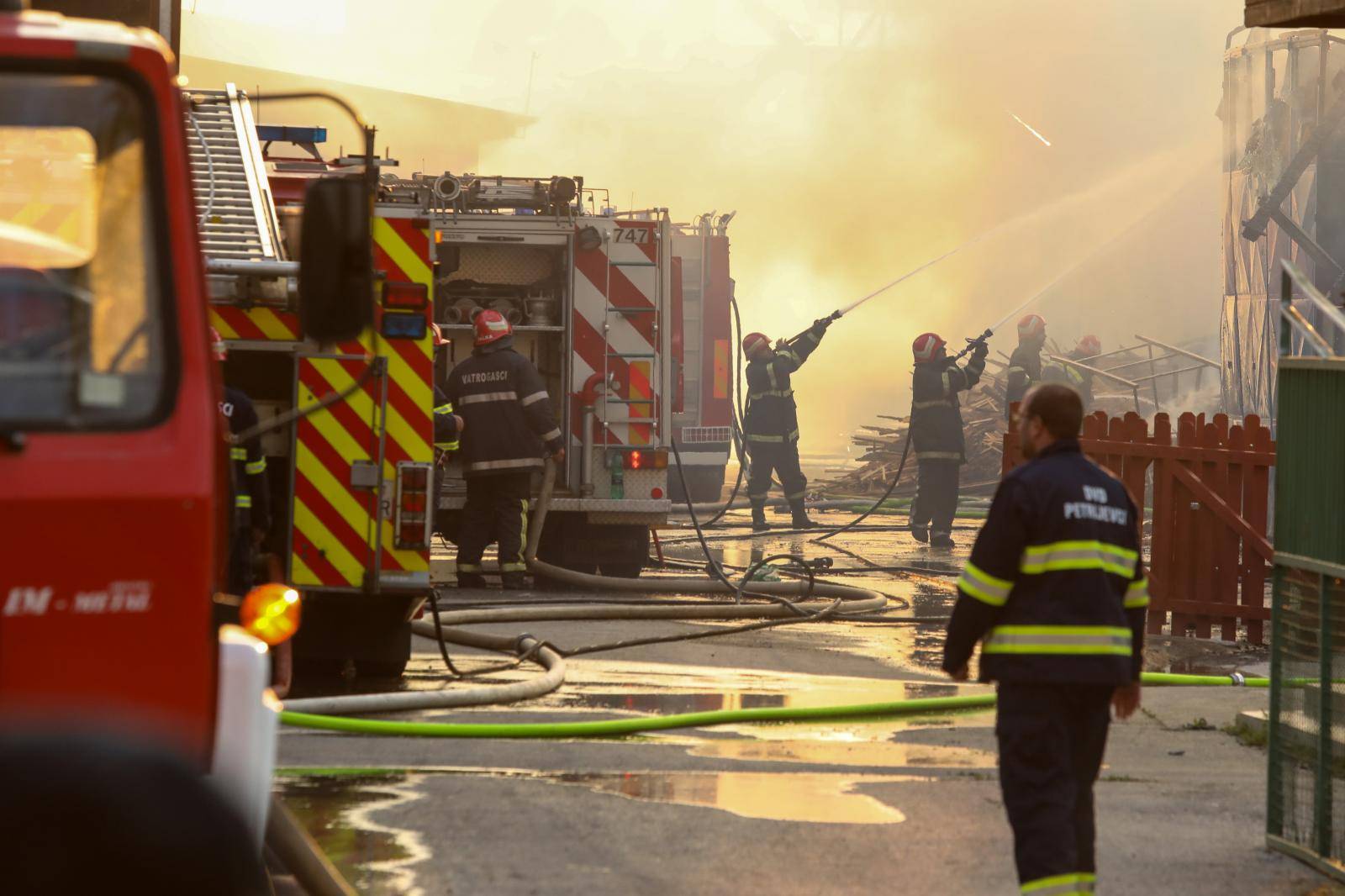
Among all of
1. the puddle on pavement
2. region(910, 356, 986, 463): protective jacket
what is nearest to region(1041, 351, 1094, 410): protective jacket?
region(910, 356, 986, 463): protective jacket

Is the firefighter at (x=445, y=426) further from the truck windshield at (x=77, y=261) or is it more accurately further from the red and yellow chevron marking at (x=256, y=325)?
the truck windshield at (x=77, y=261)

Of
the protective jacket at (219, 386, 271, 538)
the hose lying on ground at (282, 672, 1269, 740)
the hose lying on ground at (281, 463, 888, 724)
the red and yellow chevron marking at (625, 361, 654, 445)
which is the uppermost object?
the red and yellow chevron marking at (625, 361, 654, 445)

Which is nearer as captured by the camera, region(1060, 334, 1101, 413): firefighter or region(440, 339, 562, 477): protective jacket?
region(440, 339, 562, 477): protective jacket

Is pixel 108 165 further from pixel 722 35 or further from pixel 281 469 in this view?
pixel 722 35

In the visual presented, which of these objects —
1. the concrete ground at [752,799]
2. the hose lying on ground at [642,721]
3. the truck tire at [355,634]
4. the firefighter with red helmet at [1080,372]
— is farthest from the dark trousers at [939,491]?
the truck tire at [355,634]

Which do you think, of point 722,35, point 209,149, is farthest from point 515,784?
point 722,35

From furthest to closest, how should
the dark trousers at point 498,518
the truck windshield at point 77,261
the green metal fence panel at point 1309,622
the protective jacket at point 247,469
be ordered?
the dark trousers at point 498,518, the protective jacket at point 247,469, the green metal fence panel at point 1309,622, the truck windshield at point 77,261

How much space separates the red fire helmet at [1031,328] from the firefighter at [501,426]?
5.97 meters

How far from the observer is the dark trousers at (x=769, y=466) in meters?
17.4

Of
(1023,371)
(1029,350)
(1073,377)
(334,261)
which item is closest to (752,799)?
(334,261)

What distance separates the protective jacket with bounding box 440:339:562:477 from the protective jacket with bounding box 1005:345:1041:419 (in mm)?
5209

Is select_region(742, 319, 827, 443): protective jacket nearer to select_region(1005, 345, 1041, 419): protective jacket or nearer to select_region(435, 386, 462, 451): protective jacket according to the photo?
select_region(1005, 345, 1041, 419): protective jacket

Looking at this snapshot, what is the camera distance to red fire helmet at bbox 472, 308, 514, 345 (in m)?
11.6

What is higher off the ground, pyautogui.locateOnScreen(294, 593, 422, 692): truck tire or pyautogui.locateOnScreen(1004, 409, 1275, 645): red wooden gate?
pyautogui.locateOnScreen(1004, 409, 1275, 645): red wooden gate
